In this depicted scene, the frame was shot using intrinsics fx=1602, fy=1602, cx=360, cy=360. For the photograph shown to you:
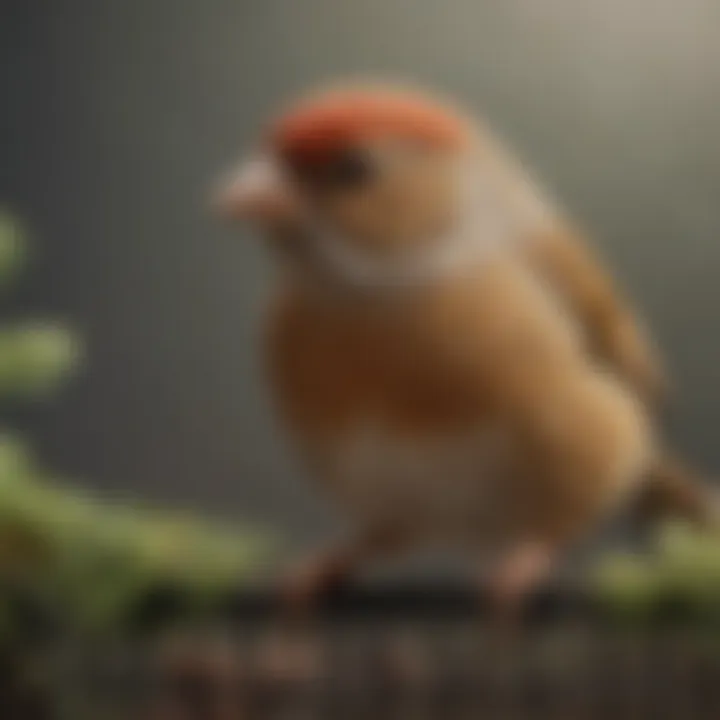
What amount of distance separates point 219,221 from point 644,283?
0.27 metres

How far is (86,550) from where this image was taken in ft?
3.12

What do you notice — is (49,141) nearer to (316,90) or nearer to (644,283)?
(316,90)

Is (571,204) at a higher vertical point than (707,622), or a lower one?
higher

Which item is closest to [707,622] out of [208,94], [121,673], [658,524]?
[658,524]

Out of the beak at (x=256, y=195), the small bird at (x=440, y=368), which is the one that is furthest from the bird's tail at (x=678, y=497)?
the beak at (x=256, y=195)

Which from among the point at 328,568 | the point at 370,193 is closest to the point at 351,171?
the point at 370,193

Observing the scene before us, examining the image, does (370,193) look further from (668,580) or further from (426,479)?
(668,580)

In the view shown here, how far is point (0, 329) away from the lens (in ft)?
3.37

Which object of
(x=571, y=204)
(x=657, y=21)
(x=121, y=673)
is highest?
(x=657, y=21)

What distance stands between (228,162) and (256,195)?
54 mm

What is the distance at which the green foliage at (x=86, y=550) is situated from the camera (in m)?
0.94

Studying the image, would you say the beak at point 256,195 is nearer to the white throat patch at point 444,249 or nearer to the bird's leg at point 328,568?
the white throat patch at point 444,249

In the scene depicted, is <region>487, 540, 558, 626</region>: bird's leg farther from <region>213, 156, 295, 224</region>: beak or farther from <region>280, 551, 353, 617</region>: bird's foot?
<region>213, 156, 295, 224</region>: beak

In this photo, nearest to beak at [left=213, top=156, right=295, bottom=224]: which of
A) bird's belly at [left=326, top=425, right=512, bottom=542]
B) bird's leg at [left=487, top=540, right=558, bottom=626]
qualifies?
bird's belly at [left=326, top=425, right=512, bottom=542]
